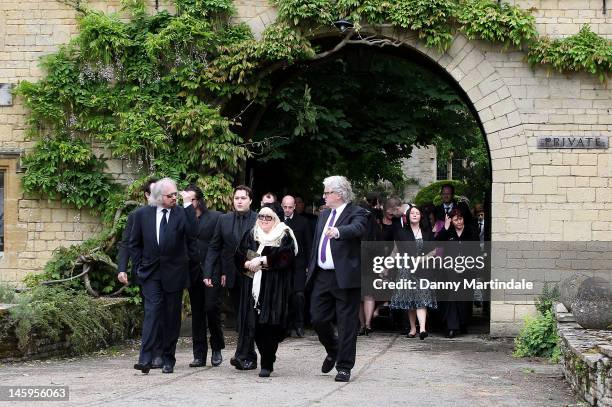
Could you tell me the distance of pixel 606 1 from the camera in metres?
13.7

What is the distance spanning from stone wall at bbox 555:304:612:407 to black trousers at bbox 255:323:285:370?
2.58 metres

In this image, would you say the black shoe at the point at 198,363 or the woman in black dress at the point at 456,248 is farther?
the woman in black dress at the point at 456,248

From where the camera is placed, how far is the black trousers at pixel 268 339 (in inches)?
364

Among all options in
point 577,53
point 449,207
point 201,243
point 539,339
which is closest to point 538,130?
point 577,53

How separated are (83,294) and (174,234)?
311 centimetres

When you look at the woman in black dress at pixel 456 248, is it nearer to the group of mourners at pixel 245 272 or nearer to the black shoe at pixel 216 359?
the group of mourners at pixel 245 272

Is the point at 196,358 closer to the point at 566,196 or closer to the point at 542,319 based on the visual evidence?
the point at 542,319

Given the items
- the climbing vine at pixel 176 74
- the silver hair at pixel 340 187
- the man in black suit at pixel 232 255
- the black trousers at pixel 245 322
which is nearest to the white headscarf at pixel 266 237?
the black trousers at pixel 245 322

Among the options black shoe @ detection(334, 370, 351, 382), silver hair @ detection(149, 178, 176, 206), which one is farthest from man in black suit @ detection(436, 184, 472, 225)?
silver hair @ detection(149, 178, 176, 206)

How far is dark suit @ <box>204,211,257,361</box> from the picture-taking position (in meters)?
9.77

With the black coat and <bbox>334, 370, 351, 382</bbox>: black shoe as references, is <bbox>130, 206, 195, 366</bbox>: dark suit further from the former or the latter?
<bbox>334, 370, 351, 382</bbox>: black shoe

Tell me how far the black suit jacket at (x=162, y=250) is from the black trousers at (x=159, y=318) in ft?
0.26

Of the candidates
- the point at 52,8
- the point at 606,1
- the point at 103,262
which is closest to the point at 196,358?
the point at 103,262

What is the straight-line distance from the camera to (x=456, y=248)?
14.2 m
